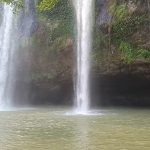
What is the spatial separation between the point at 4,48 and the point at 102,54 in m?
6.29

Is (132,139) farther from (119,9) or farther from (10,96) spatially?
(10,96)

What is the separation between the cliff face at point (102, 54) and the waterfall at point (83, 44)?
0.37 metres

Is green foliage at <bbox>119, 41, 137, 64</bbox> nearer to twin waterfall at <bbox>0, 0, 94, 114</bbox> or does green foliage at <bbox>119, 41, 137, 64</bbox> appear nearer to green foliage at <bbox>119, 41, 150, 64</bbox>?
green foliage at <bbox>119, 41, 150, 64</bbox>

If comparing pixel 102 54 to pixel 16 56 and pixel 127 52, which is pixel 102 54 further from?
pixel 16 56

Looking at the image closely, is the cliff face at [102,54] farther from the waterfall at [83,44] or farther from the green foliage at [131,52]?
the waterfall at [83,44]

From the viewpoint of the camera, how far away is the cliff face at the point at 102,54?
66.4 ft

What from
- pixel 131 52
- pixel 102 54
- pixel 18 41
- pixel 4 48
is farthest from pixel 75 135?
pixel 4 48

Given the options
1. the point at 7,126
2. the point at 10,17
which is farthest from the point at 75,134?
the point at 10,17

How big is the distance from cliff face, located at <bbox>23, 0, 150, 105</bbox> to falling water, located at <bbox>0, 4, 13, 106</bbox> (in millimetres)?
1528

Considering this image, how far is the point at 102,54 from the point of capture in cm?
2112

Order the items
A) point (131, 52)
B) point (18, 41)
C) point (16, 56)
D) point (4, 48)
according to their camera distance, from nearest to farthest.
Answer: point (131, 52) → point (16, 56) → point (18, 41) → point (4, 48)

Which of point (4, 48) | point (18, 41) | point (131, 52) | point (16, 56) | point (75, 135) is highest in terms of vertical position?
point (18, 41)

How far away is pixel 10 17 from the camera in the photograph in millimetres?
25375

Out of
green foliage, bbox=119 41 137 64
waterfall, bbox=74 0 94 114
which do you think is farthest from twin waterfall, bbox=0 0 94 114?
green foliage, bbox=119 41 137 64
